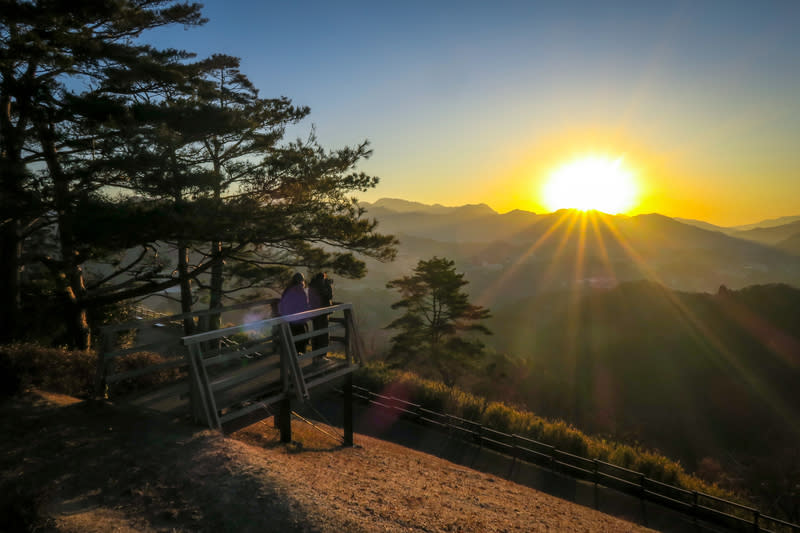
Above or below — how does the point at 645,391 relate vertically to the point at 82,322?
below

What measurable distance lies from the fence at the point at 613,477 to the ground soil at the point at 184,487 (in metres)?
3.34

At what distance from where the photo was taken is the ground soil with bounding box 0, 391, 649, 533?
159 inches

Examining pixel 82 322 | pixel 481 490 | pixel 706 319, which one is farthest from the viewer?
pixel 706 319

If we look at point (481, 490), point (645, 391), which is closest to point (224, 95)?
point (481, 490)

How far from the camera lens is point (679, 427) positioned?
31.8 metres

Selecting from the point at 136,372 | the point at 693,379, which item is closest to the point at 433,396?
the point at 136,372

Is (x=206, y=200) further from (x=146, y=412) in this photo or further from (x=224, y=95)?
(x=224, y=95)

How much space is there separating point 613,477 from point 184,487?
9.87 m

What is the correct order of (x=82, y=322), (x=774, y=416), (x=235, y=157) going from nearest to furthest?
(x=82, y=322) < (x=235, y=157) < (x=774, y=416)

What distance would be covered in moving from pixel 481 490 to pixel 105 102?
40.2ft

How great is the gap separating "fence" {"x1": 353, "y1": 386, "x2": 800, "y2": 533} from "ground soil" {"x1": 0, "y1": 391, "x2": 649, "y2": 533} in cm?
334

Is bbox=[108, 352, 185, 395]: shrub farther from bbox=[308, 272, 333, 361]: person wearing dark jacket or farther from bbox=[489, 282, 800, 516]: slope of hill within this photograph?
bbox=[489, 282, 800, 516]: slope of hill

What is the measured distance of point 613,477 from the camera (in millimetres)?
10039

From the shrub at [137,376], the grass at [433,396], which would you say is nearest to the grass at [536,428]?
the grass at [433,396]
